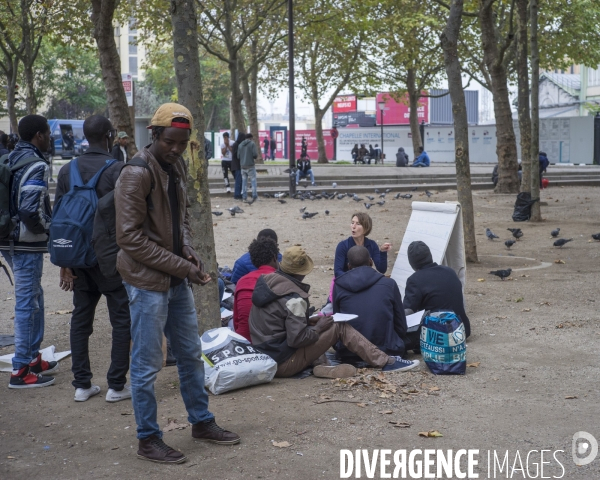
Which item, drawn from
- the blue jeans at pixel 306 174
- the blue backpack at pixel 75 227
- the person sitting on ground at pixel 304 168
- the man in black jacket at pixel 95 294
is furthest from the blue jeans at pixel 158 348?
the person sitting on ground at pixel 304 168

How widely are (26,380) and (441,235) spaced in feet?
14.0

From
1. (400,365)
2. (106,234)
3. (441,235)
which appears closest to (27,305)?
(106,234)

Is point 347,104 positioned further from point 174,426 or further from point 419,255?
point 174,426

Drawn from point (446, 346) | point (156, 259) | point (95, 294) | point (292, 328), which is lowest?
point (446, 346)

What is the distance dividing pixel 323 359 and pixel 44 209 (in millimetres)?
2430

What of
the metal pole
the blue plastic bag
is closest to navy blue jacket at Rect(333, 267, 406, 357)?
the blue plastic bag

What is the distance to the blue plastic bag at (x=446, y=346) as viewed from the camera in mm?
Answer: 6188

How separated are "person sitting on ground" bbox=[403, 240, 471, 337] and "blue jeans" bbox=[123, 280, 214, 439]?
2867mm

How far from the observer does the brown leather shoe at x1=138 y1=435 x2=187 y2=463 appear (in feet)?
14.5

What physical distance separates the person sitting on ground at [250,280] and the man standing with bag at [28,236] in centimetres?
154

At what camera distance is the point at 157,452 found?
→ 4438 mm

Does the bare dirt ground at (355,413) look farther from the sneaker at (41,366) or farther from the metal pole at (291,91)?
the metal pole at (291,91)

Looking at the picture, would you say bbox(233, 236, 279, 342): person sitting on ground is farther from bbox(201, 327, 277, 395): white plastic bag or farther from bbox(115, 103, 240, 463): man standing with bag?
bbox(115, 103, 240, 463): man standing with bag

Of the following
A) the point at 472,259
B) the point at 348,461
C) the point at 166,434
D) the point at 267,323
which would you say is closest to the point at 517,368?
the point at 267,323
